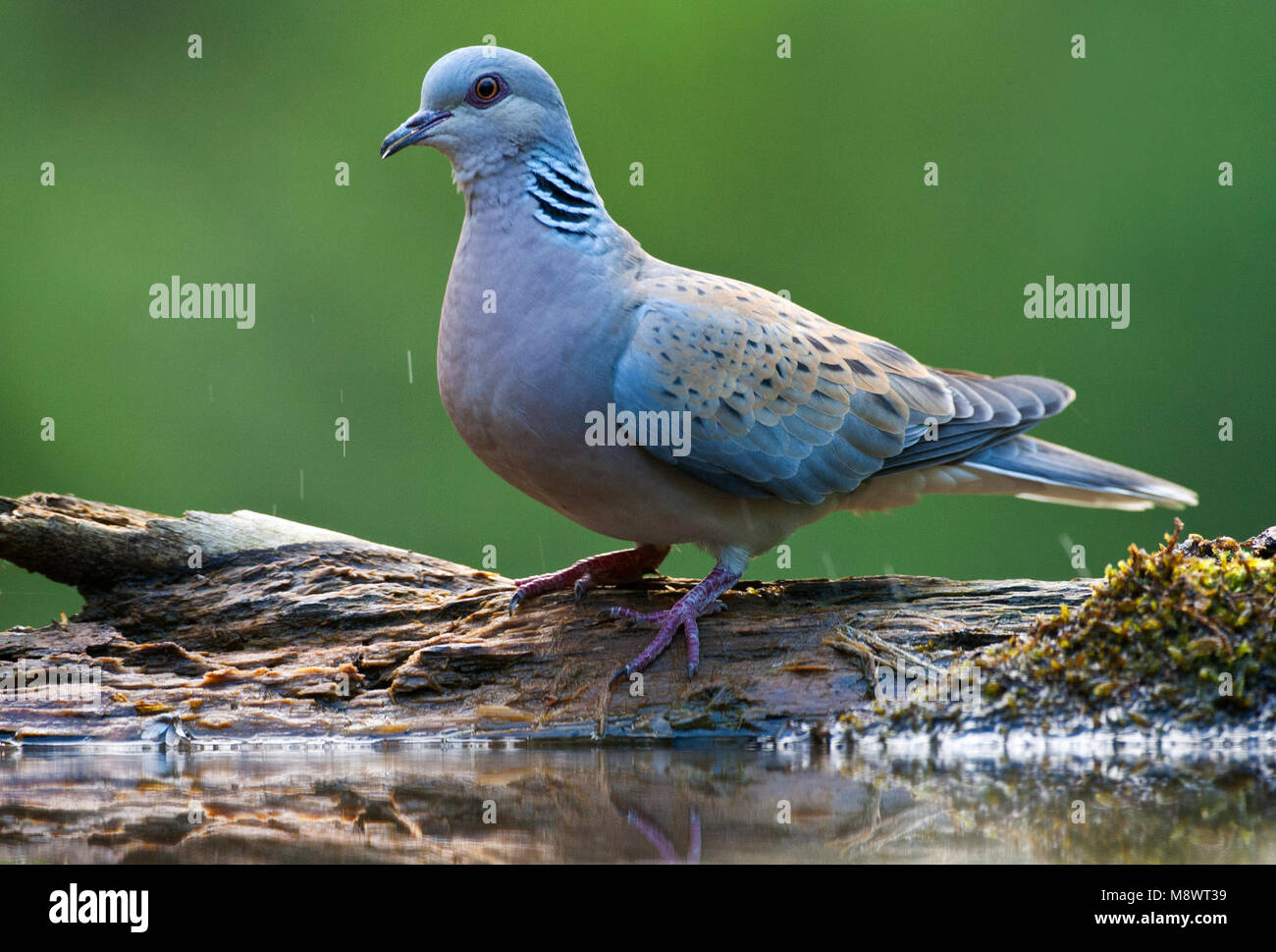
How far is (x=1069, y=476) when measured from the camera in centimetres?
494

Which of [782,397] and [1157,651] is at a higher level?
[782,397]

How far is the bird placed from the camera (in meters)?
4.18

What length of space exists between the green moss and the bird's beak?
2610mm

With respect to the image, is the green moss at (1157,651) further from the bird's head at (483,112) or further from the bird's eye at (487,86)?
the bird's eye at (487,86)

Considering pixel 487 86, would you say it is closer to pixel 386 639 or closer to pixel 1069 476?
pixel 386 639

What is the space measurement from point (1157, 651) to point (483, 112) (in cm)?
281

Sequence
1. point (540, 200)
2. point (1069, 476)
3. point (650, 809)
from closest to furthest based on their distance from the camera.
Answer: point (650, 809), point (540, 200), point (1069, 476)

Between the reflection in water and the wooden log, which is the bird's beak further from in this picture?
the reflection in water

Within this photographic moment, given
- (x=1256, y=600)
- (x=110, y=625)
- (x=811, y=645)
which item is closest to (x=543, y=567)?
(x=110, y=625)

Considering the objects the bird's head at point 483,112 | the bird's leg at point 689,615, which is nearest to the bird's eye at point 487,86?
the bird's head at point 483,112

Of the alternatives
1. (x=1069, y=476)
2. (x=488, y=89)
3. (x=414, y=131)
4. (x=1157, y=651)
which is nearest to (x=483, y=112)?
(x=488, y=89)

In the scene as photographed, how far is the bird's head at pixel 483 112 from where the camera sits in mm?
4453

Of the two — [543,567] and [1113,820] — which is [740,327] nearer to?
[1113,820]

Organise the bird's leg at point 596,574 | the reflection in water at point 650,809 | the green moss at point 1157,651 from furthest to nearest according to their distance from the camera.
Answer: the bird's leg at point 596,574
the green moss at point 1157,651
the reflection in water at point 650,809
